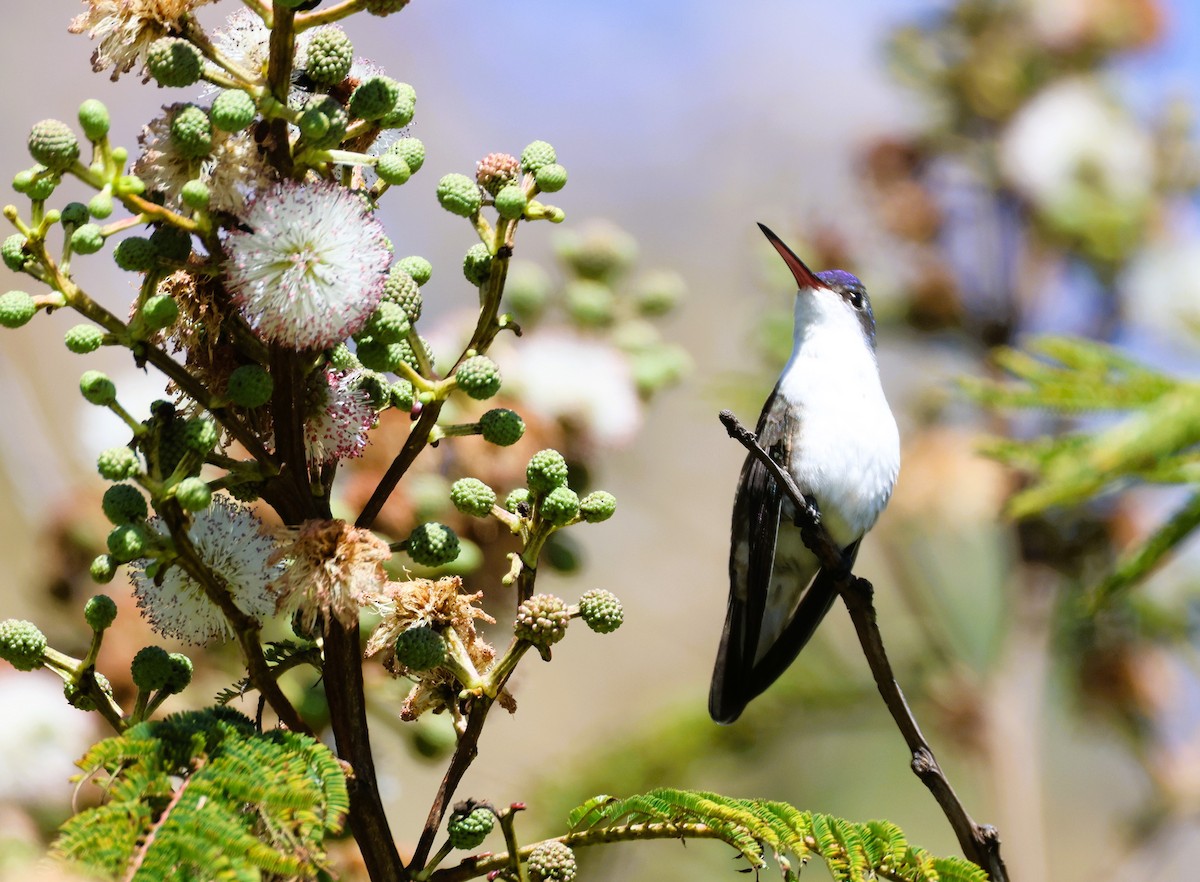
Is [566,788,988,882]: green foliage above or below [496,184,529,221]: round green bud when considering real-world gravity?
below

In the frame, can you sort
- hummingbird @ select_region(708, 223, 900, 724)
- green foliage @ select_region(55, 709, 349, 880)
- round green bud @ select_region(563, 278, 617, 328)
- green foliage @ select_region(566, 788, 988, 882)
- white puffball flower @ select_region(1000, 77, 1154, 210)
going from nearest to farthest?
1. green foliage @ select_region(55, 709, 349, 880)
2. green foliage @ select_region(566, 788, 988, 882)
3. hummingbird @ select_region(708, 223, 900, 724)
4. round green bud @ select_region(563, 278, 617, 328)
5. white puffball flower @ select_region(1000, 77, 1154, 210)

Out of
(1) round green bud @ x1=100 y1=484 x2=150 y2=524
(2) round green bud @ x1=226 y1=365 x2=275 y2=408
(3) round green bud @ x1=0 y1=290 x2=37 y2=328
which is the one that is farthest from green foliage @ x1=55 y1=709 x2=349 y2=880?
(3) round green bud @ x1=0 y1=290 x2=37 y2=328

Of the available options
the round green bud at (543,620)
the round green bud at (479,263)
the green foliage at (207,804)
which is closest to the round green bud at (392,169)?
the round green bud at (479,263)

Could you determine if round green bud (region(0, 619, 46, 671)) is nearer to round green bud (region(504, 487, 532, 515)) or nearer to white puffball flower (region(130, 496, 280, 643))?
white puffball flower (region(130, 496, 280, 643))

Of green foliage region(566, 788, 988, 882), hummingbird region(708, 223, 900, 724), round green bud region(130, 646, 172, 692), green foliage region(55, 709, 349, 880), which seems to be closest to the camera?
green foliage region(55, 709, 349, 880)

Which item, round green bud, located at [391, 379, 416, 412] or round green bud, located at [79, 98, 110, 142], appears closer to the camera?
round green bud, located at [79, 98, 110, 142]

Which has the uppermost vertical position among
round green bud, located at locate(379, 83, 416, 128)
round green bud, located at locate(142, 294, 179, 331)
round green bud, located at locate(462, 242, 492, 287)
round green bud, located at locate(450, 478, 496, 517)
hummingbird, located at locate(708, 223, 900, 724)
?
hummingbird, located at locate(708, 223, 900, 724)

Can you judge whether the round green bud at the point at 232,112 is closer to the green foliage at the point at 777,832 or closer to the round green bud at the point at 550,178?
the round green bud at the point at 550,178
